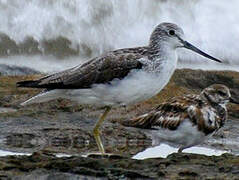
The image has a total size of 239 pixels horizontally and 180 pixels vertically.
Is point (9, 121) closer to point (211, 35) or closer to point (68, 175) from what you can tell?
point (68, 175)

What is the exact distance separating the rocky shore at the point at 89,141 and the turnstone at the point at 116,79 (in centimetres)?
65

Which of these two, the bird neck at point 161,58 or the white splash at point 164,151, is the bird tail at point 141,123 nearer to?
the white splash at point 164,151

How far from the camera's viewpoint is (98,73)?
25.4ft

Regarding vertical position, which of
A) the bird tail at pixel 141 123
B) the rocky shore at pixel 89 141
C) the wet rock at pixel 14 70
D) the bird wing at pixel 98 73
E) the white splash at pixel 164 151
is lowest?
the white splash at pixel 164 151

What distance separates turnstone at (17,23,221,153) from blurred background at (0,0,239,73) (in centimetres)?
644

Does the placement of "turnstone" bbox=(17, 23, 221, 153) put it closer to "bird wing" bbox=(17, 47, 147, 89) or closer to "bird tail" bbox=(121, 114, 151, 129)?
"bird wing" bbox=(17, 47, 147, 89)

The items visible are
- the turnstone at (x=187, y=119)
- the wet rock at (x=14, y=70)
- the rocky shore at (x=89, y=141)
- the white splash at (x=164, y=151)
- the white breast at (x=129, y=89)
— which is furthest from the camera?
the wet rock at (x=14, y=70)

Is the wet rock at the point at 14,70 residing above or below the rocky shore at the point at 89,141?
above

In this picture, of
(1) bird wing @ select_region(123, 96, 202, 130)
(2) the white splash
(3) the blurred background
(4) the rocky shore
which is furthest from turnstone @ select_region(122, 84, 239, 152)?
(3) the blurred background

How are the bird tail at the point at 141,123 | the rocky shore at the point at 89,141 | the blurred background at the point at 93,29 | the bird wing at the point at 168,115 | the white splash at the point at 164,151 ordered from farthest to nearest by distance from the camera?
the blurred background at the point at 93,29 < the white splash at the point at 164,151 < the bird tail at the point at 141,123 < the bird wing at the point at 168,115 < the rocky shore at the point at 89,141

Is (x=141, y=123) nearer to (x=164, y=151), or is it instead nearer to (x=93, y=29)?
(x=164, y=151)

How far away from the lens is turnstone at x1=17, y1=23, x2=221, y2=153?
7.56 meters

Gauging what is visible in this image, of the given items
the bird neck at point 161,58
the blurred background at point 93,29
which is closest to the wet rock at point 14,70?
the blurred background at point 93,29

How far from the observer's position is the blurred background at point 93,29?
15.5 m
